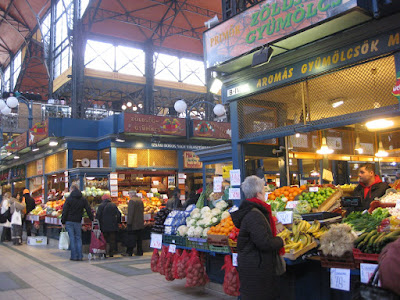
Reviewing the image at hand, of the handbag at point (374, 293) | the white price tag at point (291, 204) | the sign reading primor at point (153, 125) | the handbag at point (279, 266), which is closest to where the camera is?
the handbag at point (374, 293)

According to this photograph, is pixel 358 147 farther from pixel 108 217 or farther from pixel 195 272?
pixel 108 217

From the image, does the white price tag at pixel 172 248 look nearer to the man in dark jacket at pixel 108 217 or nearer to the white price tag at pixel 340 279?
the white price tag at pixel 340 279

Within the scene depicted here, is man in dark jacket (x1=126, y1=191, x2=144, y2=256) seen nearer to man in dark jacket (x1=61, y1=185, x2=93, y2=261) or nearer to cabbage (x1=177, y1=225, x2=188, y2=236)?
man in dark jacket (x1=61, y1=185, x2=93, y2=261)

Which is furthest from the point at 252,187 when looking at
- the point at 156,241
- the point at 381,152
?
the point at 381,152

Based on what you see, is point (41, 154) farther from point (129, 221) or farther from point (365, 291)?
point (365, 291)

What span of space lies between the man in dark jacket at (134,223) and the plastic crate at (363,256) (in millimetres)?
7827

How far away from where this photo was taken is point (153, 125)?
16.6 metres

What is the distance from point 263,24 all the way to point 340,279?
368 cm

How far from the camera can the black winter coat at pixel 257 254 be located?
3.88 m

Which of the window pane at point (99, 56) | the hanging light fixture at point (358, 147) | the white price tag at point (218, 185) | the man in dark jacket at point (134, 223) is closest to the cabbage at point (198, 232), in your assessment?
the white price tag at point (218, 185)

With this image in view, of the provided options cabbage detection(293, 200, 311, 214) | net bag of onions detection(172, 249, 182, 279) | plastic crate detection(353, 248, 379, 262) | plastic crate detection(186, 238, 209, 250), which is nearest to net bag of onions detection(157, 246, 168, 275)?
net bag of onions detection(172, 249, 182, 279)

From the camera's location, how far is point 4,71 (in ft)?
143

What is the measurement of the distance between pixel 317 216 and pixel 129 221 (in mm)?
6795

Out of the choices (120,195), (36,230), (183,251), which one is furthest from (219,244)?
(36,230)
